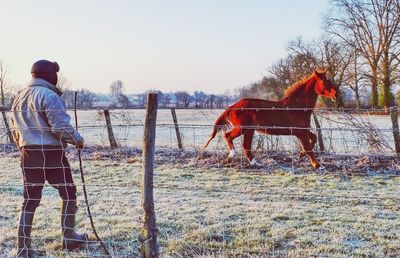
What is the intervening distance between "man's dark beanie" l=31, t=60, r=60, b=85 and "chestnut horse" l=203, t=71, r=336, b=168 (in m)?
5.03

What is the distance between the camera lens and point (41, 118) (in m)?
3.55

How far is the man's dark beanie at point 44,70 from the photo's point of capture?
11.9 feet

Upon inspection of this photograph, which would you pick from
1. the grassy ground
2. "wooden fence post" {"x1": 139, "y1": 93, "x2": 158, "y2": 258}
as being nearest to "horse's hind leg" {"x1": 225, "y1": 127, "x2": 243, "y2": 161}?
the grassy ground

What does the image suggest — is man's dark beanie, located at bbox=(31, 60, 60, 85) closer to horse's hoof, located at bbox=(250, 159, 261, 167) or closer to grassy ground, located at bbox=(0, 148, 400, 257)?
grassy ground, located at bbox=(0, 148, 400, 257)

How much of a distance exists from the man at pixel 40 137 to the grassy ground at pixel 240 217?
0.56 meters

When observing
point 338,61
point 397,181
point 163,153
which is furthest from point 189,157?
point 338,61

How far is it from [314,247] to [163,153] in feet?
21.9

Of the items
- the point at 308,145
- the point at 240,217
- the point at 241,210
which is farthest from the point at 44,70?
the point at 308,145

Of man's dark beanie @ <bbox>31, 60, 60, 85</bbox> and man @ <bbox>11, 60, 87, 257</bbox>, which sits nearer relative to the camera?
man @ <bbox>11, 60, 87, 257</bbox>

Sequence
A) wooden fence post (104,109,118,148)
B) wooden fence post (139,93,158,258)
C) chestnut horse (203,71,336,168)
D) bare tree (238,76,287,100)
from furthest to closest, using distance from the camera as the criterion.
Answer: bare tree (238,76,287,100), wooden fence post (104,109,118,148), chestnut horse (203,71,336,168), wooden fence post (139,93,158,258)

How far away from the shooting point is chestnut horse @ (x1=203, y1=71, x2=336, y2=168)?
8.55m

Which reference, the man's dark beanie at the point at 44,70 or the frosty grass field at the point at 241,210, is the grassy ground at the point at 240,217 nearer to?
the frosty grass field at the point at 241,210

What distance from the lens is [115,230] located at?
439 cm

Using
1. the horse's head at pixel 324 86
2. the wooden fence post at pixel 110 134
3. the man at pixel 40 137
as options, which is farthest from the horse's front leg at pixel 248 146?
the man at pixel 40 137
